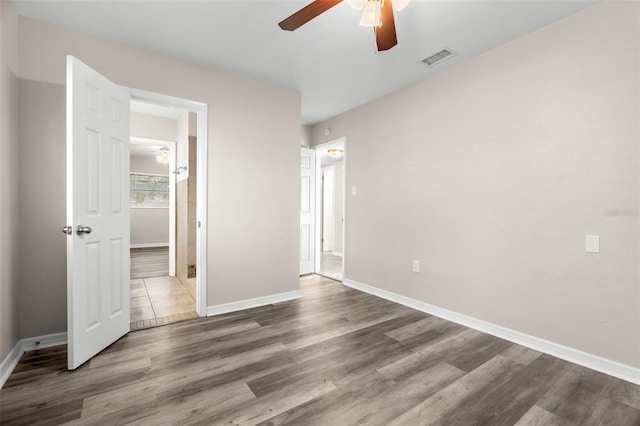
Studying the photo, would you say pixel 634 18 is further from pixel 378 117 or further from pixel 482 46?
pixel 378 117

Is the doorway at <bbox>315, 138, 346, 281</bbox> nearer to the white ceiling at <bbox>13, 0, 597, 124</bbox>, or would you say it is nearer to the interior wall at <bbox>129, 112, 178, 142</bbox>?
the interior wall at <bbox>129, 112, 178, 142</bbox>

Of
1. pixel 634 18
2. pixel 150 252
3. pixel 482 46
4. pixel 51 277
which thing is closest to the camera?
pixel 634 18

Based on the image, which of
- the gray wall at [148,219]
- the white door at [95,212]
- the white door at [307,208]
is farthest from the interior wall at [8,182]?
the gray wall at [148,219]

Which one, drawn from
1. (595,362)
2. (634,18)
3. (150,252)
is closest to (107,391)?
(595,362)

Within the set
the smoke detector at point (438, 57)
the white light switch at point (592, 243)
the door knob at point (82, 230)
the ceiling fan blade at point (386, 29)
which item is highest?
the smoke detector at point (438, 57)

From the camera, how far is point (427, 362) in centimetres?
222

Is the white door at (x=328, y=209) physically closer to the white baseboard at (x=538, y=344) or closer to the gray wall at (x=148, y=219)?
the white baseboard at (x=538, y=344)

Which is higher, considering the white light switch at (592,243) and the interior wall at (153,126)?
the interior wall at (153,126)

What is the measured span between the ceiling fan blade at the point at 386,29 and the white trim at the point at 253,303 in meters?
2.85

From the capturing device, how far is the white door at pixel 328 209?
7828 millimetres

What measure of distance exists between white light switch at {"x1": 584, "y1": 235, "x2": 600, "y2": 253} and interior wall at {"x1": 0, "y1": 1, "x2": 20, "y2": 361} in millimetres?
4148

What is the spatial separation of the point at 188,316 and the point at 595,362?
3.54m

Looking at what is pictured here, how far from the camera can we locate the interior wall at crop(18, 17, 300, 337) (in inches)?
92.7

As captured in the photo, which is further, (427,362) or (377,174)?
(377,174)
